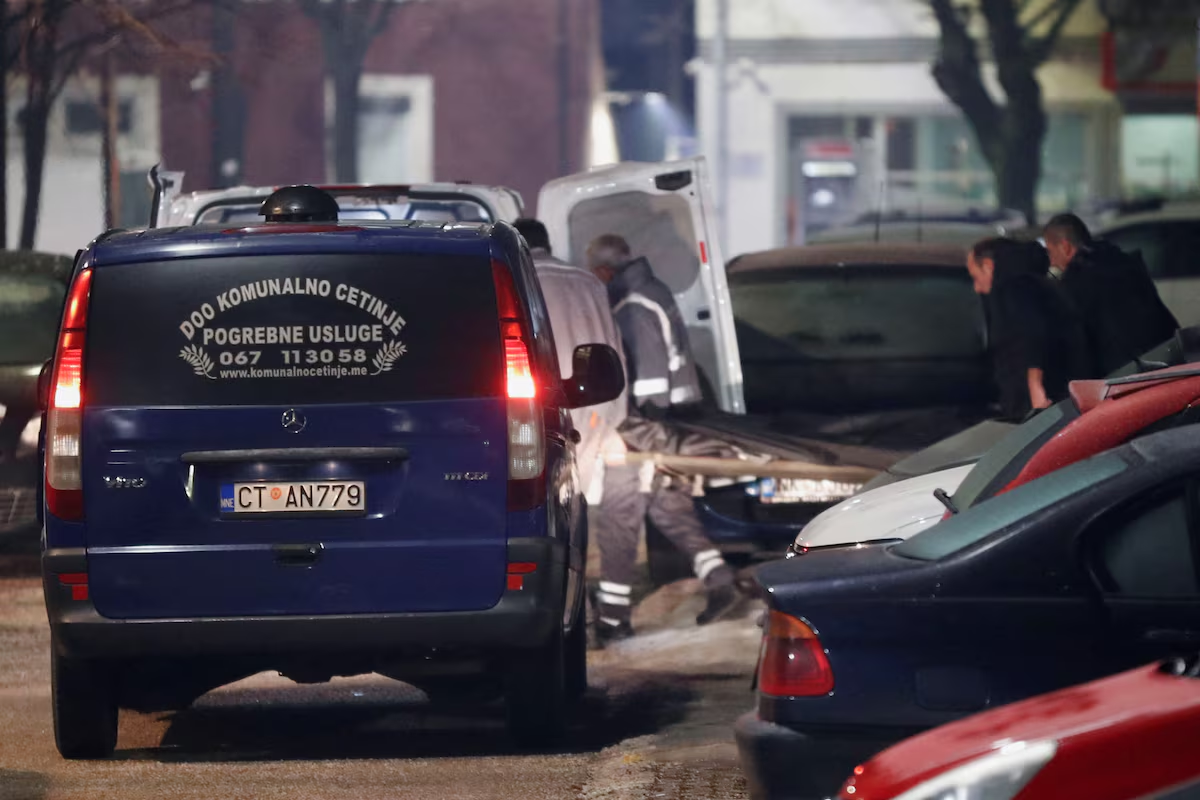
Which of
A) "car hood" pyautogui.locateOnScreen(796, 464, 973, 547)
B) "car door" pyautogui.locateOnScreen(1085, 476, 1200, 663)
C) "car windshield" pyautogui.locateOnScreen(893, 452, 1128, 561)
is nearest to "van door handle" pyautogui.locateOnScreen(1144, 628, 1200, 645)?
A: "car door" pyautogui.locateOnScreen(1085, 476, 1200, 663)

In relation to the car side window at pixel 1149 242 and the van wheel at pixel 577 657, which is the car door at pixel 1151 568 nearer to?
the van wheel at pixel 577 657

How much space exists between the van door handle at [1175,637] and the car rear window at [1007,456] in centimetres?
144

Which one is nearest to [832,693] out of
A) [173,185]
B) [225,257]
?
[225,257]

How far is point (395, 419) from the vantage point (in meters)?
7.45

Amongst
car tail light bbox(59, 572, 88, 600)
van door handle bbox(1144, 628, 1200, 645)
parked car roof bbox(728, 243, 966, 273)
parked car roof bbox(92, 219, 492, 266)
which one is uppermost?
parked car roof bbox(92, 219, 492, 266)

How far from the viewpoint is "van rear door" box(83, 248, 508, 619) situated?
7430 millimetres

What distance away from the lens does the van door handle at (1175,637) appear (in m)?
5.37

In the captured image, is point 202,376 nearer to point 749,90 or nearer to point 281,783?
point 281,783

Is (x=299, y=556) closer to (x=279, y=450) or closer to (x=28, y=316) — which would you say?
(x=279, y=450)

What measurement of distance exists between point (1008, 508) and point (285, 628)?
2.63 meters

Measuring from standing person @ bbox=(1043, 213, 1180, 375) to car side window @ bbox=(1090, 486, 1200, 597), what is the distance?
659 cm

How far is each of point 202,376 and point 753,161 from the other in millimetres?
29546

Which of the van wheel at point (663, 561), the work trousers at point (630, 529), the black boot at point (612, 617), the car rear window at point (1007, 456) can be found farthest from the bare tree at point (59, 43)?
the car rear window at point (1007, 456)

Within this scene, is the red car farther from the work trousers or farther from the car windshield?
the work trousers
